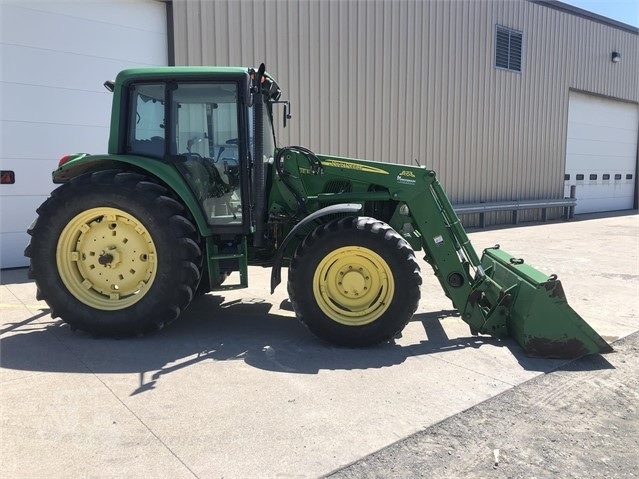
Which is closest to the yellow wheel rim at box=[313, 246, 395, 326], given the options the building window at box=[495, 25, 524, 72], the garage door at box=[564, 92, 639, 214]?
the building window at box=[495, 25, 524, 72]

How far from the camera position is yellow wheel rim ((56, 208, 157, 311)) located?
4.49 metres

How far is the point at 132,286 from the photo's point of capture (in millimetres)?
4594

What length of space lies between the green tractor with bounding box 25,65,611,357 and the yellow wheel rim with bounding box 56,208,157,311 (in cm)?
1

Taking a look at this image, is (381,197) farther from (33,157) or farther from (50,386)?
(33,157)

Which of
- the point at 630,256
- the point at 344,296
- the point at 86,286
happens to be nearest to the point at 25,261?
the point at 86,286

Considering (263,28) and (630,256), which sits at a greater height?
(263,28)

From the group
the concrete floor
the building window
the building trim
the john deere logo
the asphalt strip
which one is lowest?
the asphalt strip

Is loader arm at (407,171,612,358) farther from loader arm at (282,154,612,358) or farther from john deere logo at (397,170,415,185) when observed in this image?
john deere logo at (397,170,415,185)

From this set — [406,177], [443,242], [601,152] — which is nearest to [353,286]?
[443,242]

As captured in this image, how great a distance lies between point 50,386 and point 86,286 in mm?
1203

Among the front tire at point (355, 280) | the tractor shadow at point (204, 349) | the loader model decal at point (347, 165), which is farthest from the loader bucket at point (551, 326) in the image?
the loader model decal at point (347, 165)

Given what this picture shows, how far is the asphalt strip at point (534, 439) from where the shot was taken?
8.86 feet

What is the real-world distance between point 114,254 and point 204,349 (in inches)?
46.0

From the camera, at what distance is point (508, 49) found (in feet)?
47.1
